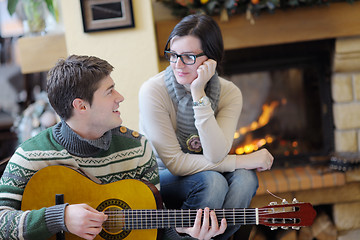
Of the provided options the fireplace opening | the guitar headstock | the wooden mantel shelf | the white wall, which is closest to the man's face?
the guitar headstock

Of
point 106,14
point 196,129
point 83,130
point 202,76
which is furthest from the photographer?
point 106,14

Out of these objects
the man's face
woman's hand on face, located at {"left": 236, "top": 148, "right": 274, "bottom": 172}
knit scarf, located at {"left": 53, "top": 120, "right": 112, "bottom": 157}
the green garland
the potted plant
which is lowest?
woman's hand on face, located at {"left": 236, "top": 148, "right": 274, "bottom": 172}

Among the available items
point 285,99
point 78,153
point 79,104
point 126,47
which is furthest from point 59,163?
point 285,99

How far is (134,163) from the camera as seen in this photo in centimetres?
140

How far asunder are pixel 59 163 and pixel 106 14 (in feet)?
3.11

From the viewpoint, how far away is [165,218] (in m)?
1.29

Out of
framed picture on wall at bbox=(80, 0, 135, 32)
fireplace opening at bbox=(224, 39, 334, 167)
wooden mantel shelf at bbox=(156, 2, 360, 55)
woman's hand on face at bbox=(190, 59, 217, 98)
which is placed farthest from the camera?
fireplace opening at bbox=(224, 39, 334, 167)

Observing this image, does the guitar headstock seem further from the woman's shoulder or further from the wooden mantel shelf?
the wooden mantel shelf

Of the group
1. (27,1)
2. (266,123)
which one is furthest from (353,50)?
(27,1)

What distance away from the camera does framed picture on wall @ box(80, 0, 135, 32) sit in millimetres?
2031

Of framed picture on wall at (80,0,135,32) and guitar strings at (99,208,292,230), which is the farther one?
framed picture on wall at (80,0,135,32)

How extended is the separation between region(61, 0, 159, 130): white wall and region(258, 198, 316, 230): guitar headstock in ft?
3.33

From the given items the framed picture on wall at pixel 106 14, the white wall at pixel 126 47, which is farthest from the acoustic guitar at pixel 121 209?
the framed picture on wall at pixel 106 14

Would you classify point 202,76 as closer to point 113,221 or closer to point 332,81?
point 113,221
